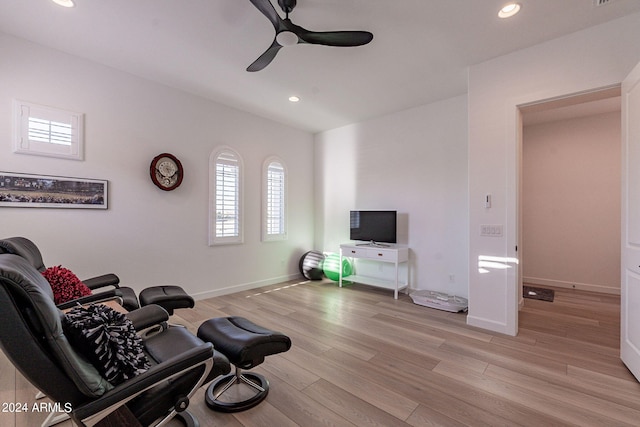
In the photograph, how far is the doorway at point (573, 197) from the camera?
14.7 feet

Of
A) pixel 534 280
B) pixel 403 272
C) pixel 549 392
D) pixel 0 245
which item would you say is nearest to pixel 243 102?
pixel 0 245

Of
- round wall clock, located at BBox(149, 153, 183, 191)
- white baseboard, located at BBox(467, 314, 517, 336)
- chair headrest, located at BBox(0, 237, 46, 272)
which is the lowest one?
white baseboard, located at BBox(467, 314, 517, 336)

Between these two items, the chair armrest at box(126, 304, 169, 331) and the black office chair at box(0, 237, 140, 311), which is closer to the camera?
the chair armrest at box(126, 304, 169, 331)

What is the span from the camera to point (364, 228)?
193 inches

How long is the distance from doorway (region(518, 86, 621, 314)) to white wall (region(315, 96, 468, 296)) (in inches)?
50.1

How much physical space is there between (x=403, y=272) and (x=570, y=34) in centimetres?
349

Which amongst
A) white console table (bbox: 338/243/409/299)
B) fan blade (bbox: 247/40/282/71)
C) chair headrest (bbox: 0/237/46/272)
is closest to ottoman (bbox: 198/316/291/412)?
chair headrest (bbox: 0/237/46/272)

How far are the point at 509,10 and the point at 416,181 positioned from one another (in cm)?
249

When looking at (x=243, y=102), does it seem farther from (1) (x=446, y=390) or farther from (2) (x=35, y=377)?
(1) (x=446, y=390)

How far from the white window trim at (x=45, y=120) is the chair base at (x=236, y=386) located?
2.94 m

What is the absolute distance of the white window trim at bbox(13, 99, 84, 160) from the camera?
2.80m

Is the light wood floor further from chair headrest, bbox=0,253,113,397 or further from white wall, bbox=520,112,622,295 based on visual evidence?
white wall, bbox=520,112,622,295

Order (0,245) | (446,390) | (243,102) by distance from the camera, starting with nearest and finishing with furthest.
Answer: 1. (0,245)
2. (446,390)
3. (243,102)

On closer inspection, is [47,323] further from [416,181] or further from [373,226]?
[416,181]
